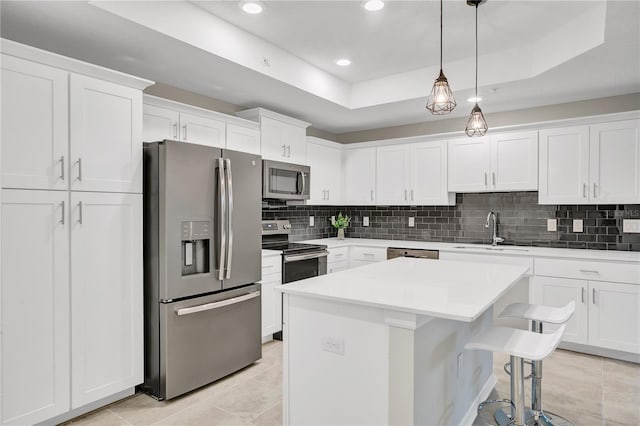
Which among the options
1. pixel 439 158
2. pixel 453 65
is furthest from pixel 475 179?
pixel 453 65

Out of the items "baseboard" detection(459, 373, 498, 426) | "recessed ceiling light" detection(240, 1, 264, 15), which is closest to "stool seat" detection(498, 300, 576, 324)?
"baseboard" detection(459, 373, 498, 426)

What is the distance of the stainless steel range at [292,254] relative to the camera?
3.93 m

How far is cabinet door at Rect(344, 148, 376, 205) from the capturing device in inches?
207

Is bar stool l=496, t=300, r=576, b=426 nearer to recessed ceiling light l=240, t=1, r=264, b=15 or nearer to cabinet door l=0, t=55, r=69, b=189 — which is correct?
recessed ceiling light l=240, t=1, r=264, b=15

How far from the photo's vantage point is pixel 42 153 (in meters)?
2.26

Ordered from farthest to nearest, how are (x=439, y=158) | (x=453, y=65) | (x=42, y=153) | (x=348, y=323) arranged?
(x=439, y=158)
(x=453, y=65)
(x=42, y=153)
(x=348, y=323)

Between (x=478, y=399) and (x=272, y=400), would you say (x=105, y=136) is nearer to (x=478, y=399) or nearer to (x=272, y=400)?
(x=272, y=400)

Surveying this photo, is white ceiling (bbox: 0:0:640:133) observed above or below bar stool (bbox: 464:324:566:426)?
above

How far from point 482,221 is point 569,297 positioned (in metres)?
1.33

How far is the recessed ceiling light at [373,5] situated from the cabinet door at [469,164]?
7.42ft

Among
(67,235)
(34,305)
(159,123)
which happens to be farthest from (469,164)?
(34,305)

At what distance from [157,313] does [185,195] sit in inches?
33.0

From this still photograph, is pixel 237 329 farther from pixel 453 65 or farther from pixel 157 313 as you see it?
pixel 453 65

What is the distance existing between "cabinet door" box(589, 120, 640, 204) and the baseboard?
2.10m
